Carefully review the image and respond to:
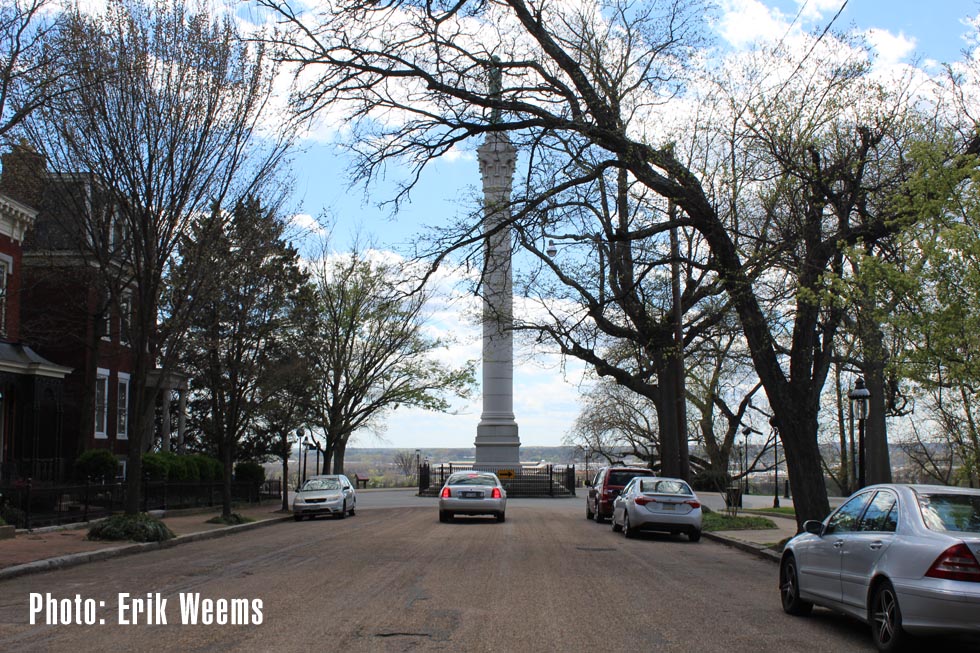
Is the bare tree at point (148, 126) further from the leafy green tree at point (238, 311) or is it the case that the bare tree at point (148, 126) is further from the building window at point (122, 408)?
the building window at point (122, 408)

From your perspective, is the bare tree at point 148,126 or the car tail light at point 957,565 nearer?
the car tail light at point 957,565

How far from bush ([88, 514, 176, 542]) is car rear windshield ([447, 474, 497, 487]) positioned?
1014cm

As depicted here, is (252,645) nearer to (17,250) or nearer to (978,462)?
(978,462)

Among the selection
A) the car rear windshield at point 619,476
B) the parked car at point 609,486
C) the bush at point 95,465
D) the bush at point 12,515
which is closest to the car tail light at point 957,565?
the bush at point 12,515

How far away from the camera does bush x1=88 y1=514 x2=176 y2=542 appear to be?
19.0 meters

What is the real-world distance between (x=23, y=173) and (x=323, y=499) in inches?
528

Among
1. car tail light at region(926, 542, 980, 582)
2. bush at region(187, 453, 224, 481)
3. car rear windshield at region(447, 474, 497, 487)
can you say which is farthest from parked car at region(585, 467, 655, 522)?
car tail light at region(926, 542, 980, 582)

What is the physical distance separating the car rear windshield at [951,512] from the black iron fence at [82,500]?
703 inches

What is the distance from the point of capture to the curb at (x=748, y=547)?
17314 millimetres

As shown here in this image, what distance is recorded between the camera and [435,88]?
18312 mm

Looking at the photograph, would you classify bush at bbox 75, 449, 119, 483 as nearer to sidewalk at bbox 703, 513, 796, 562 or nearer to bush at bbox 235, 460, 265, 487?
bush at bbox 235, 460, 265, 487

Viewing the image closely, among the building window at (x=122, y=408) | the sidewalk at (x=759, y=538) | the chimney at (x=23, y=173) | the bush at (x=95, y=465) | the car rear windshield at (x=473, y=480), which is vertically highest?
the chimney at (x=23, y=173)

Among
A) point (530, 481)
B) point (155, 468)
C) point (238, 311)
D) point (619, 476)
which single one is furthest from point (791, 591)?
point (530, 481)

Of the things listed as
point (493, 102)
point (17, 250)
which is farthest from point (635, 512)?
point (17, 250)
